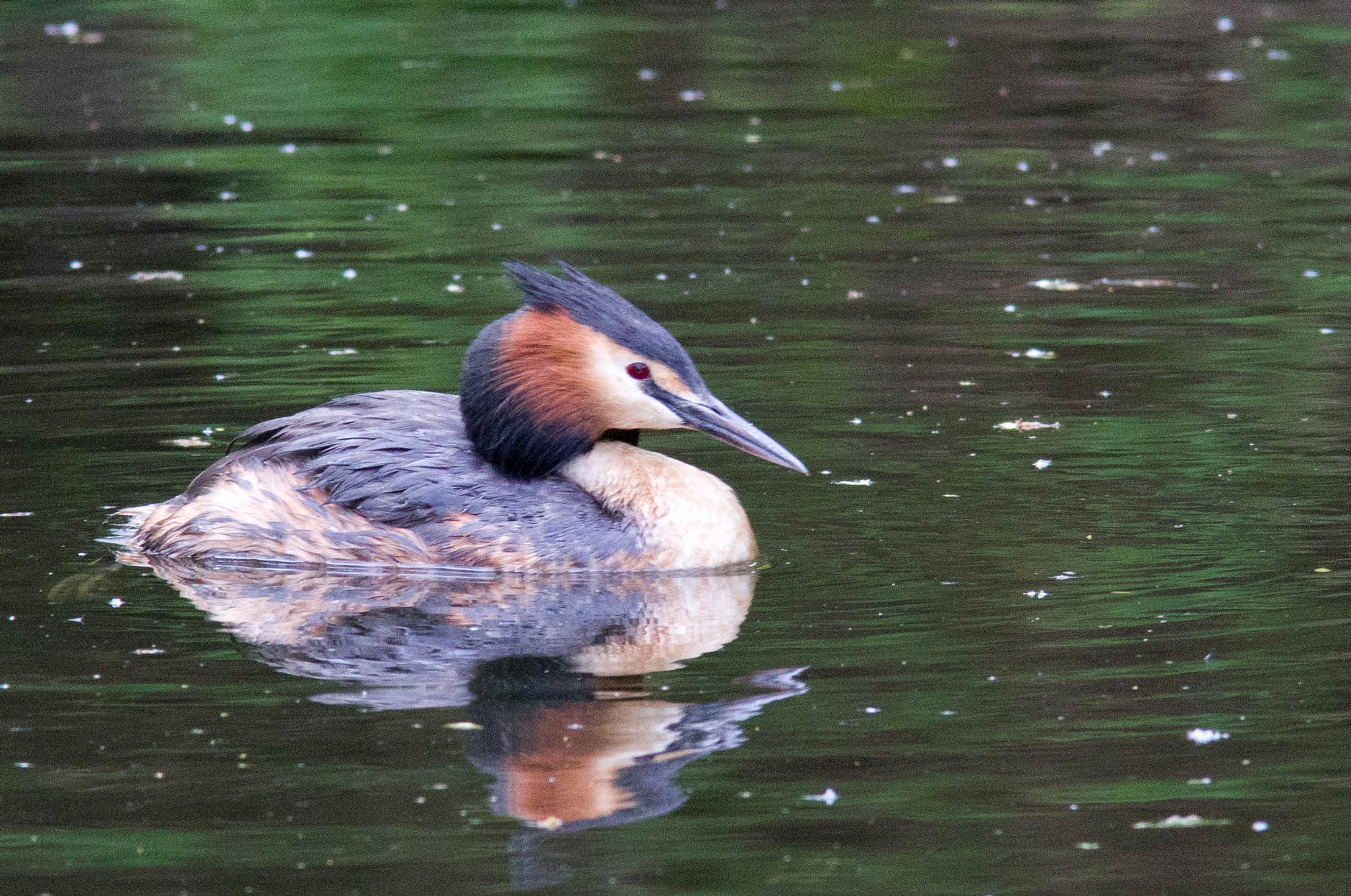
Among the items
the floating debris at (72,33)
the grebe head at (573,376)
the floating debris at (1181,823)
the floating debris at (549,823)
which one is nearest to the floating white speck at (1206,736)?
the floating debris at (1181,823)

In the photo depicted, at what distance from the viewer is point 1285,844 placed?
4.93 m

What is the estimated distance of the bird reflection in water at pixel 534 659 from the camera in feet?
17.8

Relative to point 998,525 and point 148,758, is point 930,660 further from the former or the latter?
point 148,758

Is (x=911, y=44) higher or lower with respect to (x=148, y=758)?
higher

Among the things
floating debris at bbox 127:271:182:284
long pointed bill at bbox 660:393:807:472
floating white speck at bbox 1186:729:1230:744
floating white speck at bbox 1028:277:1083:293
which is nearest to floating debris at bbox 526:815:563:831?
floating white speck at bbox 1186:729:1230:744

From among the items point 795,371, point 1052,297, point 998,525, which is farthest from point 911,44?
point 998,525

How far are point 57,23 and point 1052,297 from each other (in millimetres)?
11691

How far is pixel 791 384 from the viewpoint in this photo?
944cm

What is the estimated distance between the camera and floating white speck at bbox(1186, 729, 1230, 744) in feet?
18.1

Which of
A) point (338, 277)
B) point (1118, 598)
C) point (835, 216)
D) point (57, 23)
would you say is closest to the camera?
point (1118, 598)

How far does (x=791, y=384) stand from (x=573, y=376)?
2257 millimetres

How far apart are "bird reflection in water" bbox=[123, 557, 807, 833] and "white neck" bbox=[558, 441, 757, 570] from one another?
91mm

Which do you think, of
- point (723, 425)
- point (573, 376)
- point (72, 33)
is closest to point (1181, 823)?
point (723, 425)

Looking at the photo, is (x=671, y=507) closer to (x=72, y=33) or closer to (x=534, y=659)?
(x=534, y=659)
